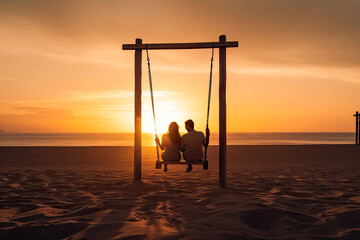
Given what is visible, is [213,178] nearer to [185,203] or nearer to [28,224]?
[185,203]

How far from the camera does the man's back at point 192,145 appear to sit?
738 centimetres

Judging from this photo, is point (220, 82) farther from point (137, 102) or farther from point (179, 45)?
point (137, 102)

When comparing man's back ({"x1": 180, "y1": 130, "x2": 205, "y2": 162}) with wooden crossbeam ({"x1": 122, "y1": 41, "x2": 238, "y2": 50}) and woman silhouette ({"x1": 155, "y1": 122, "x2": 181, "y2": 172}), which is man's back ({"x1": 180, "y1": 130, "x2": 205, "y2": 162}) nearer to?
woman silhouette ({"x1": 155, "y1": 122, "x2": 181, "y2": 172})

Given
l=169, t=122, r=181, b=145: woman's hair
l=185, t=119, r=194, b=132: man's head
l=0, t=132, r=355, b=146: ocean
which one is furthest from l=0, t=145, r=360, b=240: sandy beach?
l=0, t=132, r=355, b=146: ocean

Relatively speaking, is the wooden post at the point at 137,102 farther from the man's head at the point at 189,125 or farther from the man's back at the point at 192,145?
A: the man's head at the point at 189,125

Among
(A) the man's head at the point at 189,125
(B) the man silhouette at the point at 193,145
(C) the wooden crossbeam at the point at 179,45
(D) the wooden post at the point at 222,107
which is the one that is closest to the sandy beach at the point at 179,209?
(D) the wooden post at the point at 222,107

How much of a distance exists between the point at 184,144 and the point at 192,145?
21 cm

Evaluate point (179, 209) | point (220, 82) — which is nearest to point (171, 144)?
point (220, 82)

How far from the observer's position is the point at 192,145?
24.5 feet

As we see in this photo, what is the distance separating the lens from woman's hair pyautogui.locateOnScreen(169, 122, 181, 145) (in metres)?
7.94

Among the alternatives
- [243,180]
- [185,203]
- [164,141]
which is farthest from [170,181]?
[185,203]

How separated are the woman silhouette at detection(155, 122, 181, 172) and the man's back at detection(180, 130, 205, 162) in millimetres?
262

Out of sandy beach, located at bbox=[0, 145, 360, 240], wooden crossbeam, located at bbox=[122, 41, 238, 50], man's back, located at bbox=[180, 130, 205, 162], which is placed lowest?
sandy beach, located at bbox=[0, 145, 360, 240]

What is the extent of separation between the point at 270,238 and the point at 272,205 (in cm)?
145
